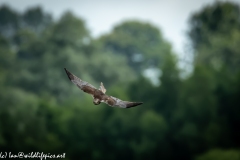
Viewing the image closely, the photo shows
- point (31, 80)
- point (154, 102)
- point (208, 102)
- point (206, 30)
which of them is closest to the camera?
point (208, 102)

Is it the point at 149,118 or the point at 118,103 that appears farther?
the point at 149,118

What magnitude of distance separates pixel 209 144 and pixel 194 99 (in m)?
4.71

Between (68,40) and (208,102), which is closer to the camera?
(208,102)

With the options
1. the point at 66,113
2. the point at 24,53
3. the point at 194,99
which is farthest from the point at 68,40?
the point at 194,99

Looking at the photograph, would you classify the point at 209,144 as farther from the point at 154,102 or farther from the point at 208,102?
the point at 154,102

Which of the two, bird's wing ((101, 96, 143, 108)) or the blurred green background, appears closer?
bird's wing ((101, 96, 143, 108))

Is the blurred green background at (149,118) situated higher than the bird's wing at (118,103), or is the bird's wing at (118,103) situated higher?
the blurred green background at (149,118)

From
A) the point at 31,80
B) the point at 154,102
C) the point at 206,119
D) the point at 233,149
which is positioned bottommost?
the point at 233,149

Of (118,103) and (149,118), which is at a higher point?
(149,118)

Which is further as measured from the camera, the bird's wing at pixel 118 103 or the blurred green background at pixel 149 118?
the blurred green background at pixel 149 118

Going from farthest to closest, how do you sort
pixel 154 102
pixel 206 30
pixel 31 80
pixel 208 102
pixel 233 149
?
pixel 206 30
pixel 31 80
pixel 154 102
pixel 208 102
pixel 233 149

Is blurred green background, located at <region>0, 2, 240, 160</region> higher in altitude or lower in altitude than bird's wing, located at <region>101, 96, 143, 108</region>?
higher

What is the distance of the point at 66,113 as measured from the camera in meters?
65.2

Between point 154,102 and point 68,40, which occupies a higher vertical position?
point 68,40
